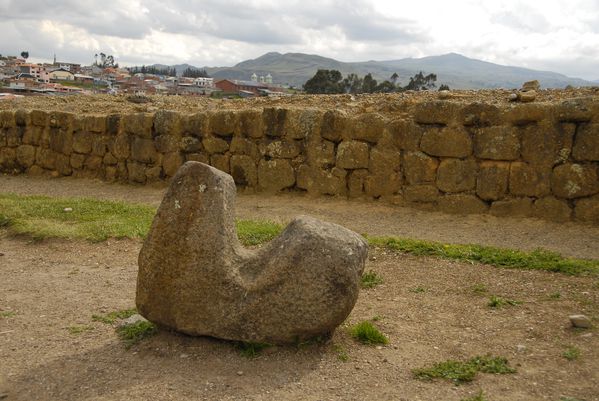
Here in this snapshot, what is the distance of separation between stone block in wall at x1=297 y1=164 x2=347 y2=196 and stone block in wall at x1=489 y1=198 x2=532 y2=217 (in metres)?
3.22

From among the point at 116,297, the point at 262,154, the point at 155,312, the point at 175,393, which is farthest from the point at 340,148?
the point at 175,393

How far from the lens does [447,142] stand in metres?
12.1

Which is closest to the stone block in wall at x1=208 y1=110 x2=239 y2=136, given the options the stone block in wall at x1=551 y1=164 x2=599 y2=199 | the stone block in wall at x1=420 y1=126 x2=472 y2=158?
the stone block in wall at x1=420 y1=126 x2=472 y2=158

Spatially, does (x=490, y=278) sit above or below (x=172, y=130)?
below

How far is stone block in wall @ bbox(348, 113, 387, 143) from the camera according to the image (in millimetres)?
12875

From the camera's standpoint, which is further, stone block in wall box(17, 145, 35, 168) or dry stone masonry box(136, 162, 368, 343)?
stone block in wall box(17, 145, 35, 168)

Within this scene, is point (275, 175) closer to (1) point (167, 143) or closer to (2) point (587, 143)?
(1) point (167, 143)

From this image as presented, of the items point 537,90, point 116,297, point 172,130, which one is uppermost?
point 537,90

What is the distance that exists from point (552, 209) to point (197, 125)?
8.34m

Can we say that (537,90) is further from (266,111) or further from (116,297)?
(116,297)

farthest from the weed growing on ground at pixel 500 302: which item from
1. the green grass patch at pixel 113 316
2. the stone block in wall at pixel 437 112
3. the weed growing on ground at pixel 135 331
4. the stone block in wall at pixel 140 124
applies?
the stone block in wall at pixel 140 124

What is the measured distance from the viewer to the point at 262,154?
14359mm

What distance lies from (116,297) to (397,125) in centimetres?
700

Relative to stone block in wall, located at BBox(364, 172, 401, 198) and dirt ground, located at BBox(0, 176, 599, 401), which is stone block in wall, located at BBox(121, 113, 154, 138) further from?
dirt ground, located at BBox(0, 176, 599, 401)
